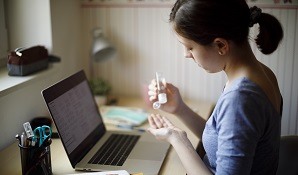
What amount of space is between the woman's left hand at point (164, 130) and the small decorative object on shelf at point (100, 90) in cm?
63

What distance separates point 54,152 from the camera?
1.45m

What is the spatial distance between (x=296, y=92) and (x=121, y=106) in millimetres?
887

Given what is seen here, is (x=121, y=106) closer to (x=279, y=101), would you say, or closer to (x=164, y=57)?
(x=164, y=57)

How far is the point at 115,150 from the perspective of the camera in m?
1.45

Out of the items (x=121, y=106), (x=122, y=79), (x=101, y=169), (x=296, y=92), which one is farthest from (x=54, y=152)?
(x=296, y=92)

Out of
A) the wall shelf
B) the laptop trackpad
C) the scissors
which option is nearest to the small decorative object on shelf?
the wall shelf

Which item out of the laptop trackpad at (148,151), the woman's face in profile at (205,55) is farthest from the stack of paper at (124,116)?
the woman's face in profile at (205,55)

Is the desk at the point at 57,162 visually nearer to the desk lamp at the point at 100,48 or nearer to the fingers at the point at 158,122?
the fingers at the point at 158,122

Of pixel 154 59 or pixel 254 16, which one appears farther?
pixel 154 59

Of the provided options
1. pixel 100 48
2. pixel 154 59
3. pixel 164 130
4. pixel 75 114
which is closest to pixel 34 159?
pixel 75 114

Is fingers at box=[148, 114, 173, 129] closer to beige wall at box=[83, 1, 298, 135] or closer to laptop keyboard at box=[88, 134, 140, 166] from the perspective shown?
laptop keyboard at box=[88, 134, 140, 166]

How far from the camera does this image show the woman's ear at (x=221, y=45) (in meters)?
1.08

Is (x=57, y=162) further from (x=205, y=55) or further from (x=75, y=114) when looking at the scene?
(x=205, y=55)

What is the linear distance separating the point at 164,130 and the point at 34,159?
0.42 meters
